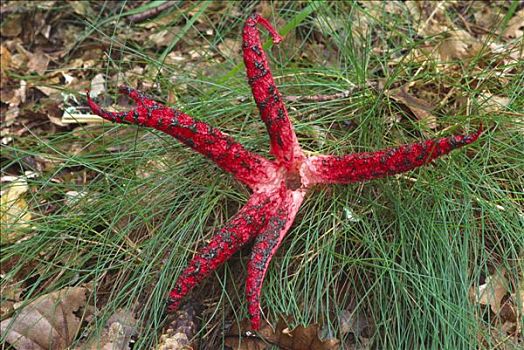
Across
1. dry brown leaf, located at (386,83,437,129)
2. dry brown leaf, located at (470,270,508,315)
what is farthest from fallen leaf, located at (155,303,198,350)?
dry brown leaf, located at (386,83,437,129)

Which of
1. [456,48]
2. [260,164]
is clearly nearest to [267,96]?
[260,164]

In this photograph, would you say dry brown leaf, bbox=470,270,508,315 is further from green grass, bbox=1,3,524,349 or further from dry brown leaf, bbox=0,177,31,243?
dry brown leaf, bbox=0,177,31,243

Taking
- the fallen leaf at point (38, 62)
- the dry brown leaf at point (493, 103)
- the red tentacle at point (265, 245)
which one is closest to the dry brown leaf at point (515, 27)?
the dry brown leaf at point (493, 103)

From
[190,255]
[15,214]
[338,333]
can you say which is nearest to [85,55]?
[15,214]

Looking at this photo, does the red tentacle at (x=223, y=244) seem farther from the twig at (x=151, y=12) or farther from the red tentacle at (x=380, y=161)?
the twig at (x=151, y=12)

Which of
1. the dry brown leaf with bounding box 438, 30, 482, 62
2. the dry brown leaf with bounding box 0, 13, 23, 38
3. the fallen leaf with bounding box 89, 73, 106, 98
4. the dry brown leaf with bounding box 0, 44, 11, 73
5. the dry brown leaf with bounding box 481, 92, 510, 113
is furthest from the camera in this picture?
the dry brown leaf with bounding box 0, 13, 23, 38

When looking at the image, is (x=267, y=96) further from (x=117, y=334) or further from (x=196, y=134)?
(x=117, y=334)

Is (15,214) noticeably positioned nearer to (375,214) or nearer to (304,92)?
(304,92)
